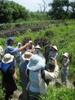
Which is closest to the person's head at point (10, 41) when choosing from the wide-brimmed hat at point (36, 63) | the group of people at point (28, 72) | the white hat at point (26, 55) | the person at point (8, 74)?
the group of people at point (28, 72)

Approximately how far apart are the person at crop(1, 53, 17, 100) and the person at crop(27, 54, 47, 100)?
95cm

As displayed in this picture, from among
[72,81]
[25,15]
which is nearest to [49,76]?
[72,81]

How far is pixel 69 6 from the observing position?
5694cm

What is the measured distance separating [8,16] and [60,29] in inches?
908

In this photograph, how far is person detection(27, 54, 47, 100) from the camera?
862 centimetres

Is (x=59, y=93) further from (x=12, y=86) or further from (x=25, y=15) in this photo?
(x=25, y=15)

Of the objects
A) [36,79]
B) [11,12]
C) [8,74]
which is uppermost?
[36,79]

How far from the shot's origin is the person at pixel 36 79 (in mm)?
8625

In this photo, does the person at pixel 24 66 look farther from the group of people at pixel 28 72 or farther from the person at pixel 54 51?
the person at pixel 54 51

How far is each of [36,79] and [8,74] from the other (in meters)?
1.21

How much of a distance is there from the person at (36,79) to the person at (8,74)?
945 millimetres

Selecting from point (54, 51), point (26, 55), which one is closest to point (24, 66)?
point (26, 55)

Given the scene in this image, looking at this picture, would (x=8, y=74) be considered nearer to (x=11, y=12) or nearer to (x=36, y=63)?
(x=36, y=63)

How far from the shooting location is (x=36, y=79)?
8.69m
